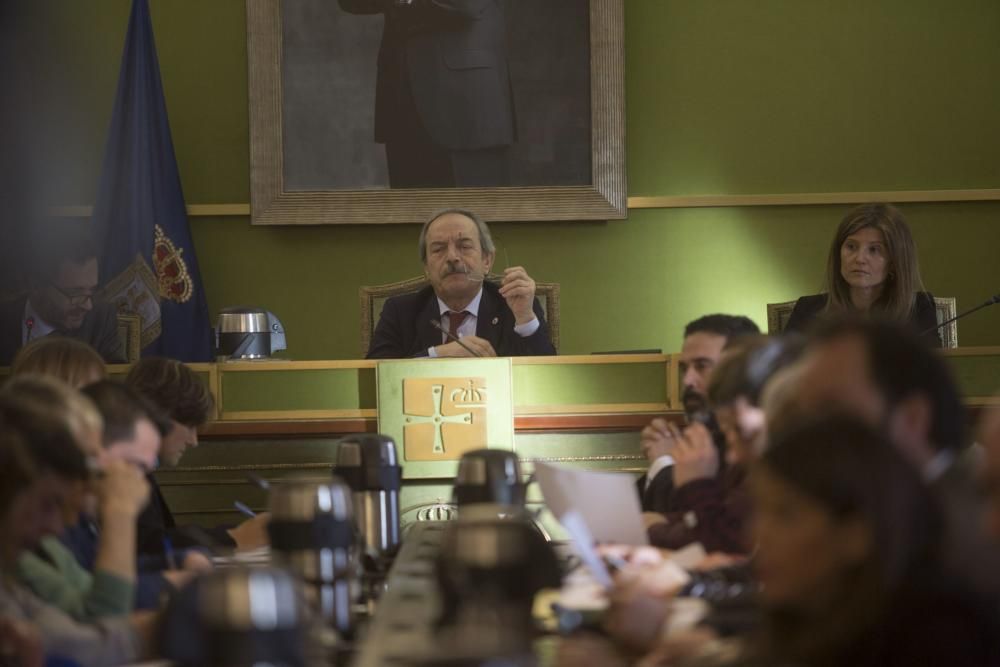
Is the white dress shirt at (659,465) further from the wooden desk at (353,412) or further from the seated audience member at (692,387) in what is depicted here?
the wooden desk at (353,412)

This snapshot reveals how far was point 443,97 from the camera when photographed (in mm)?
7230

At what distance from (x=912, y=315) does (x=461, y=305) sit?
5.69ft

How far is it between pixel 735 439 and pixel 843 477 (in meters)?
1.21

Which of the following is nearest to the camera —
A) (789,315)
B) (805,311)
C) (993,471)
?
(993,471)

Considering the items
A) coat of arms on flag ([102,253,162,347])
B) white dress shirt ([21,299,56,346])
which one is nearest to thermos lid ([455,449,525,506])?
white dress shirt ([21,299,56,346])

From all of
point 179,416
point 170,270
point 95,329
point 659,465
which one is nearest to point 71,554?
point 179,416

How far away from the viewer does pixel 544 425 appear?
4418 millimetres

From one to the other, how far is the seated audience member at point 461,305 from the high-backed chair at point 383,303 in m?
0.39

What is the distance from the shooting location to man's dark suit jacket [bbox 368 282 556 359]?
523cm

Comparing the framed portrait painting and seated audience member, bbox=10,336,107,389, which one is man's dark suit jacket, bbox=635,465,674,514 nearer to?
seated audience member, bbox=10,336,107,389

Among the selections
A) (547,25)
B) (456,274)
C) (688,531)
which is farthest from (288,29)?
(688,531)

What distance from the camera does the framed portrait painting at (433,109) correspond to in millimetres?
7211

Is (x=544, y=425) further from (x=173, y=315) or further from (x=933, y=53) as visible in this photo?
(x=933, y=53)

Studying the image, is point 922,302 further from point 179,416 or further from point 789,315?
point 179,416
